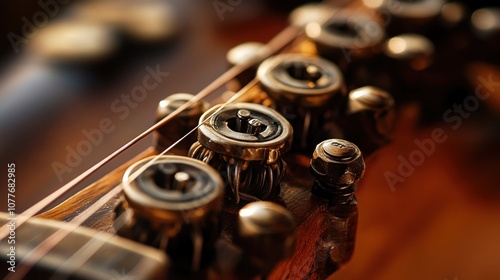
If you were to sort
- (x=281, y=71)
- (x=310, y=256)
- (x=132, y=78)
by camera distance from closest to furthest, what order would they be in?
(x=310, y=256) → (x=281, y=71) → (x=132, y=78)

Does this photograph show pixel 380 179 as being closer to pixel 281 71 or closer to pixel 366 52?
pixel 366 52

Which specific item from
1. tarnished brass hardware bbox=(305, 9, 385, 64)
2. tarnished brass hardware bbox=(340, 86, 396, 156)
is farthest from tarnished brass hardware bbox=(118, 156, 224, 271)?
tarnished brass hardware bbox=(305, 9, 385, 64)

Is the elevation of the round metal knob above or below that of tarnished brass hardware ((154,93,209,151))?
below

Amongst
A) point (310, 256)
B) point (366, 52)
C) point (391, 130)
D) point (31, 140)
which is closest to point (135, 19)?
point (31, 140)

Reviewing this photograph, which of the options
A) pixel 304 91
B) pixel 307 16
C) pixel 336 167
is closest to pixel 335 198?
pixel 336 167

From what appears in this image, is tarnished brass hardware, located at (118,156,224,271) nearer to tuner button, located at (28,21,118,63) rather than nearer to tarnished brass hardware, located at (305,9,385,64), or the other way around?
tarnished brass hardware, located at (305,9,385,64)

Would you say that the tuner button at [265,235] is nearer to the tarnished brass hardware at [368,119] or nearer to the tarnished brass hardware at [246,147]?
the tarnished brass hardware at [246,147]
